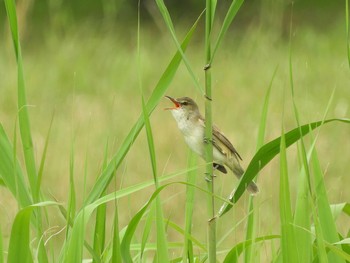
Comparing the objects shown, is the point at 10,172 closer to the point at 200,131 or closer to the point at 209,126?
the point at 209,126

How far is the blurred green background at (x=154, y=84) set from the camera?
693 cm

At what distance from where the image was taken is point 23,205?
7.72 feet

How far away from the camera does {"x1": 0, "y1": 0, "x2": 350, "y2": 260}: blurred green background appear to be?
6934 mm

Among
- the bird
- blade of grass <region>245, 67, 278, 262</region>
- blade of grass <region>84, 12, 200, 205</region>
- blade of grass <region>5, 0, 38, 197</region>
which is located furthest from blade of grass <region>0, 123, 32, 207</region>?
the bird

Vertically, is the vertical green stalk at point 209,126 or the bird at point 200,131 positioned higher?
the bird at point 200,131

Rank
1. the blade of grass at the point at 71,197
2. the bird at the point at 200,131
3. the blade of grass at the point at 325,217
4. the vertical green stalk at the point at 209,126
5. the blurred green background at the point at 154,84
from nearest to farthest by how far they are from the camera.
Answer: the vertical green stalk at the point at 209,126
the blade of grass at the point at 71,197
the blade of grass at the point at 325,217
the bird at the point at 200,131
the blurred green background at the point at 154,84

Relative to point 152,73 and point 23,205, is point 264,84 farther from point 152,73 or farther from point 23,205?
point 23,205

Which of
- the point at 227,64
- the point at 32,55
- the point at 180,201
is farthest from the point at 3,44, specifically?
the point at 180,201

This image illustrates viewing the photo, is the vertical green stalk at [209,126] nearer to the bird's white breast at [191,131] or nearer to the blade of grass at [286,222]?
the blade of grass at [286,222]

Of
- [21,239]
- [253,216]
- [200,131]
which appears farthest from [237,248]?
[200,131]

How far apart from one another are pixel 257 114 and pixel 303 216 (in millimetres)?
6287

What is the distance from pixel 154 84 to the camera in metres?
9.96

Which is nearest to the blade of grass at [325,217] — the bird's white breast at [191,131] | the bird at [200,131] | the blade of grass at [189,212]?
the blade of grass at [189,212]

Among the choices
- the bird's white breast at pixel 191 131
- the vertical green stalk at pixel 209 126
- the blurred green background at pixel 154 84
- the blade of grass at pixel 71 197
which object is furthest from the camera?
the blurred green background at pixel 154 84
